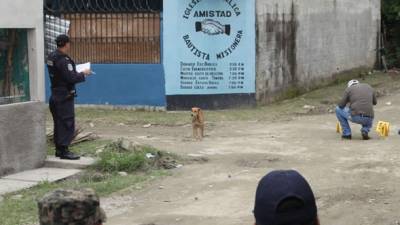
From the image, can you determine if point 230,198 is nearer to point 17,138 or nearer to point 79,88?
point 17,138

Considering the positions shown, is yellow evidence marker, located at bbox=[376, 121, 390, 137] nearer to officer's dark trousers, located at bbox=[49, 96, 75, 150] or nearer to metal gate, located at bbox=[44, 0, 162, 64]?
metal gate, located at bbox=[44, 0, 162, 64]

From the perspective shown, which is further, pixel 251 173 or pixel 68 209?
pixel 251 173

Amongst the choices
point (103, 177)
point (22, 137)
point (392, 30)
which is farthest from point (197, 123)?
point (392, 30)

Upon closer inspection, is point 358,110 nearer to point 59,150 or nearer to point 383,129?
point 383,129

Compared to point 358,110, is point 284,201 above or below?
above

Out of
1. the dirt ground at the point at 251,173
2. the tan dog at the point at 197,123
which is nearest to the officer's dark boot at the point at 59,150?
the dirt ground at the point at 251,173

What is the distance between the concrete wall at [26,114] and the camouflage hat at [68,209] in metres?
5.74

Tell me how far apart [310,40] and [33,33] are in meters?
9.90

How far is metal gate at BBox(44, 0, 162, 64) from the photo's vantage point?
14.6 meters

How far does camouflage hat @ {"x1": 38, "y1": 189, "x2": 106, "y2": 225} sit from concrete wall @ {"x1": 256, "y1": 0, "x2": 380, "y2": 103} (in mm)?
12508

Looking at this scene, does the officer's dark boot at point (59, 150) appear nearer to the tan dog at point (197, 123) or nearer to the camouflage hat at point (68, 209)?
the tan dog at point (197, 123)

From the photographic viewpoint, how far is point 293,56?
54.9ft

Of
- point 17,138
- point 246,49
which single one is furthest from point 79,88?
point 17,138

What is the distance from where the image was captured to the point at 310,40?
17.6 meters
